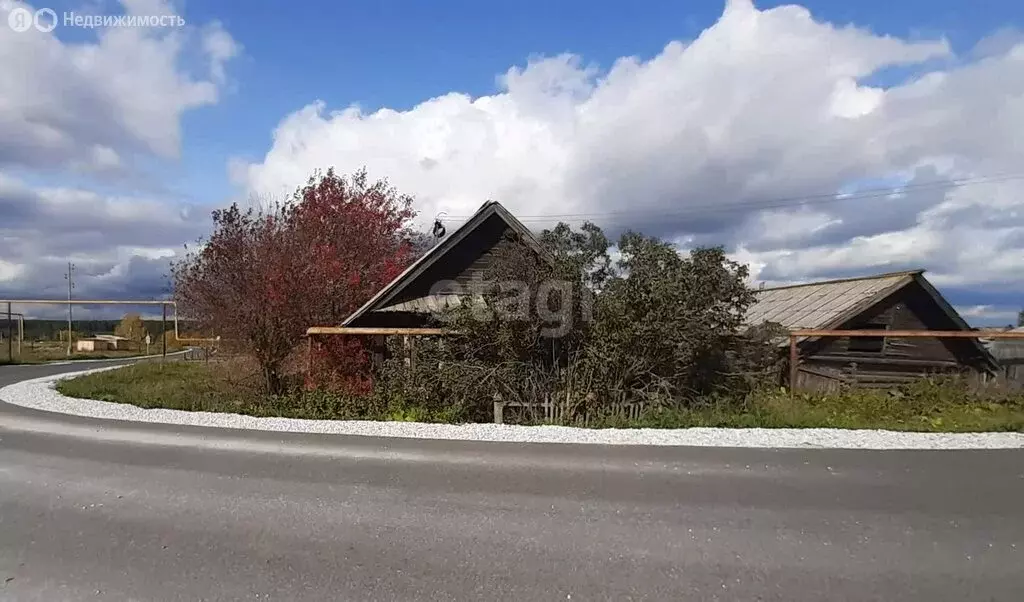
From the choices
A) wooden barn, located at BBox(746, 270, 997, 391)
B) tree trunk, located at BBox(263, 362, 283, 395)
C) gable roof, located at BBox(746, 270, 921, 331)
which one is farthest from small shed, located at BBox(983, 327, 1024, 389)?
tree trunk, located at BBox(263, 362, 283, 395)

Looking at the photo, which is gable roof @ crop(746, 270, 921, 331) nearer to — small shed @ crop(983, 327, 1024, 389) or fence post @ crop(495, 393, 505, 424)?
small shed @ crop(983, 327, 1024, 389)

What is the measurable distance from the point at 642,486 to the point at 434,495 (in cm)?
217

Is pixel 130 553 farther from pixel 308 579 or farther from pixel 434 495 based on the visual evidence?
pixel 434 495

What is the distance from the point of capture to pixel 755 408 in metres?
11.6

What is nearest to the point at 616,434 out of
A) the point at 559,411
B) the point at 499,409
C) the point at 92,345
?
the point at 559,411

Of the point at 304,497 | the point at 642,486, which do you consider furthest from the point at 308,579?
the point at 642,486

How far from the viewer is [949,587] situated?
4242 millimetres

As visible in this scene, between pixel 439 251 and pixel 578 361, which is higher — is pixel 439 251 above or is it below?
above

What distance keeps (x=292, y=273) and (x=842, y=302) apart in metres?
15.0

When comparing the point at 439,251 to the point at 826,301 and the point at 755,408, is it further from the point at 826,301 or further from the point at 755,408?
the point at 826,301

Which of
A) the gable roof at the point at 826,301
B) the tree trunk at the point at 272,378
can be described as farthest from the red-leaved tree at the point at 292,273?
the gable roof at the point at 826,301

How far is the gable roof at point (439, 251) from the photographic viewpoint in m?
15.8

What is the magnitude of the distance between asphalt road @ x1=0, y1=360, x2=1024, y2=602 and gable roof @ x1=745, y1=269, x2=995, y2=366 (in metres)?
9.25

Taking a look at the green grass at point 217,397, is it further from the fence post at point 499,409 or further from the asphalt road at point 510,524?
the asphalt road at point 510,524
